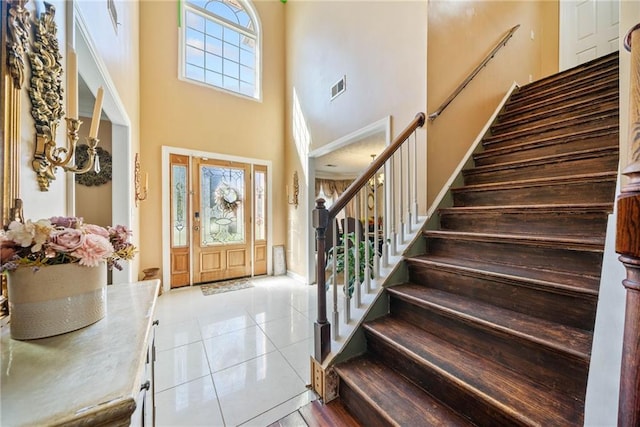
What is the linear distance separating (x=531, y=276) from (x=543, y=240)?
257 mm

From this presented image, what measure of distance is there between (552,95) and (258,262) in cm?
468

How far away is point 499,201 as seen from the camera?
198cm

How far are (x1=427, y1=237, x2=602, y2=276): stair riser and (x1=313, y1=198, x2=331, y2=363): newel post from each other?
953 millimetres

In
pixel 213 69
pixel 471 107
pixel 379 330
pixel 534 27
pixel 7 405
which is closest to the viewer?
pixel 7 405

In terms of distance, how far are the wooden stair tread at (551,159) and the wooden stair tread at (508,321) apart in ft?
4.25

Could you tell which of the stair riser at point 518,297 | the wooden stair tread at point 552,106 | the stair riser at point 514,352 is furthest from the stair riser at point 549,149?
the stair riser at point 514,352

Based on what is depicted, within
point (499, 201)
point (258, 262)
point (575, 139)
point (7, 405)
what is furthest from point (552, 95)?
point (258, 262)

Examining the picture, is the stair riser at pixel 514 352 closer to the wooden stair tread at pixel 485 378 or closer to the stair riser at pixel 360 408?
the wooden stair tread at pixel 485 378

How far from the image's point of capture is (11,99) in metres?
0.79

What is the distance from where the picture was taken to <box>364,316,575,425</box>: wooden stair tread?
94 cm

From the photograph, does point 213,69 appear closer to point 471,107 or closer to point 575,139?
point 471,107

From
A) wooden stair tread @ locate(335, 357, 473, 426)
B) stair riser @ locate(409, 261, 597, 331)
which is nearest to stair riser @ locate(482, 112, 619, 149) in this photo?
stair riser @ locate(409, 261, 597, 331)

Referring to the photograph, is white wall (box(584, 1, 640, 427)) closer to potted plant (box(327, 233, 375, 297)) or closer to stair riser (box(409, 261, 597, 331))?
stair riser (box(409, 261, 597, 331))

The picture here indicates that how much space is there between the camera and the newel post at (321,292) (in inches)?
62.1
